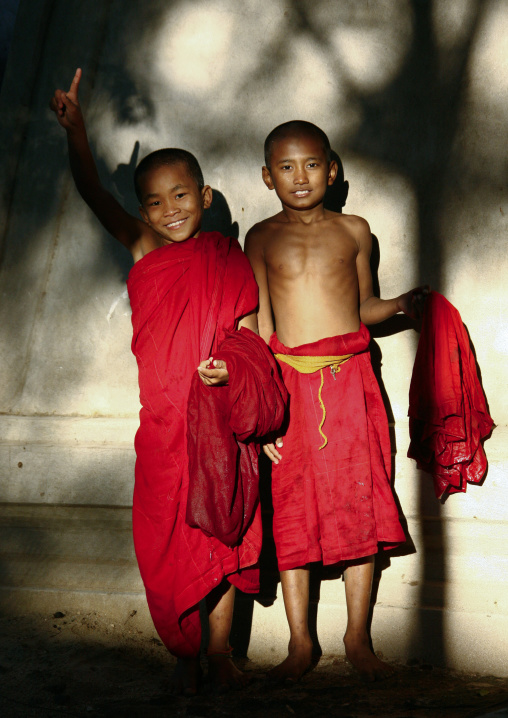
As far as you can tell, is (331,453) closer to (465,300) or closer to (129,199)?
(465,300)

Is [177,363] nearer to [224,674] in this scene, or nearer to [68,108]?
[68,108]

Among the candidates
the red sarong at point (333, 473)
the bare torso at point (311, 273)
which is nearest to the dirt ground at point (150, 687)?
the red sarong at point (333, 473)

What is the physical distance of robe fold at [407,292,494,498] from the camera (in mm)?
2914

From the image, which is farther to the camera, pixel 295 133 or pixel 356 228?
pixel 356 228

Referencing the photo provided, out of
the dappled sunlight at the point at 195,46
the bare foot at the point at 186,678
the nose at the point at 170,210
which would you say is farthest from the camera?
the dappled sunlight at the point at 195,46

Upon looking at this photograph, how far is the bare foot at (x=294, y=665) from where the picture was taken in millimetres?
2701

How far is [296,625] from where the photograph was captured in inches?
110

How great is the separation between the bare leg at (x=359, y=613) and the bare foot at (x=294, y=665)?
16 cm

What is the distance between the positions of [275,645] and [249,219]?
1956 millimetres

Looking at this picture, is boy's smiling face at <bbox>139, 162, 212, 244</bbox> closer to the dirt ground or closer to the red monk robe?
the red monk robe

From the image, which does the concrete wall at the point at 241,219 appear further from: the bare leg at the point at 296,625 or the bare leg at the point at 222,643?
the bare leg at the point at 222,643

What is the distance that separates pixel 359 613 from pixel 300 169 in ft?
5.79

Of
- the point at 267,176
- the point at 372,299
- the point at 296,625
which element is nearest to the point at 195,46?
the point at 267,176

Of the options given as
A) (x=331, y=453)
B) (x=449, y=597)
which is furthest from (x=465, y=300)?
(x=449, y=597)
